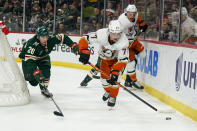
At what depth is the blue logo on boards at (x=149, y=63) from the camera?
6.48 meters

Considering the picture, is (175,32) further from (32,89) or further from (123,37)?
(32,89)

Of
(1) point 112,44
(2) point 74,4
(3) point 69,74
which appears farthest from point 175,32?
(2) point 74,4

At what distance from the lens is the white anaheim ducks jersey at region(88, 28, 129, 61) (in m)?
4.99

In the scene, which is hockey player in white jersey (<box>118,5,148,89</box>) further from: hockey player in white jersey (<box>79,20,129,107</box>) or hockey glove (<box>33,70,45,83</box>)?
hockey glove (<box>33,70,45,83</box>)

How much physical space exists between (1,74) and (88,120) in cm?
142

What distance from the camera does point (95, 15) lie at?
32.8 feet

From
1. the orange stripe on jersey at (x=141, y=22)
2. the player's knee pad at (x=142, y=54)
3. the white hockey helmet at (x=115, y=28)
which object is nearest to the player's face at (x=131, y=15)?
the orange stripe on jersey at (x=141, y=22)

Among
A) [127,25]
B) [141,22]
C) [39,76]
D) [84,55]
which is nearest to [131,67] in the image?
[127,25]

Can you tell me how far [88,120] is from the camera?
4.68m

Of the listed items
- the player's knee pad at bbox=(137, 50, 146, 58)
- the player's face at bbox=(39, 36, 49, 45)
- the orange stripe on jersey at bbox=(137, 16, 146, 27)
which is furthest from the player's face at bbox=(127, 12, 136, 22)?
the player's face at bbox=(39, 36, 49, 45)

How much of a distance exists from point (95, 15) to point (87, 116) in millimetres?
5427

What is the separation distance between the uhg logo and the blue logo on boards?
1.04 meters

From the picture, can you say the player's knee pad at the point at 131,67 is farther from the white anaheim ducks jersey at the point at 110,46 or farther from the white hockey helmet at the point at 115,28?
the white hockey helmet at the point at 115,28

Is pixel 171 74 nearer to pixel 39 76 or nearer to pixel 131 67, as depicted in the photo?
pixel 131 67
